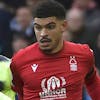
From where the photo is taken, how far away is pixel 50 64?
496cm

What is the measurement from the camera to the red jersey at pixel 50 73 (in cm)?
489

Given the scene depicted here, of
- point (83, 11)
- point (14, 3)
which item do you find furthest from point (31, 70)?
point (14, 3)

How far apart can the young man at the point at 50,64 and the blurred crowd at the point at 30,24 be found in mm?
2529

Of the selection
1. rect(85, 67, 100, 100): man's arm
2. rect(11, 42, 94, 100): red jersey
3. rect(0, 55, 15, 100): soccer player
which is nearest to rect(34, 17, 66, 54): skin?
rect(11, 42, 94, 100): red jersey

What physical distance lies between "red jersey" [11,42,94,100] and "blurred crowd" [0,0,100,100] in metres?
2.52

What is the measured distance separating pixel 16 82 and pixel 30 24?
3.66m

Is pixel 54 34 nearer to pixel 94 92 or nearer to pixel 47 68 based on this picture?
pixel 47 68

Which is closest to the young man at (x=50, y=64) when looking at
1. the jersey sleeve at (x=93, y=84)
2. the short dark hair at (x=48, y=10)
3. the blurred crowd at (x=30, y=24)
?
the short dark hair at (x=48, y=10)

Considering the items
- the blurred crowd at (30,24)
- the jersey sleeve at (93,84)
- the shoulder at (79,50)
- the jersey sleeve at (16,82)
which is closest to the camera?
the jersey sleeve at (16,82)

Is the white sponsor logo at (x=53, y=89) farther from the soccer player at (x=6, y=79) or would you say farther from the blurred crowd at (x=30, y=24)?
the blurred crowd at (x=30, y=24)

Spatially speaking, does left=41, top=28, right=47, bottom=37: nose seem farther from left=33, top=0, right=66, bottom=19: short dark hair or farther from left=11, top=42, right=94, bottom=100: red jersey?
left=11, top=42, right=94, bottom=100: red jersey

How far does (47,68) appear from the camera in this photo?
4.93 meters

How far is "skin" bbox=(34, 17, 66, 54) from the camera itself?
15.7 ft

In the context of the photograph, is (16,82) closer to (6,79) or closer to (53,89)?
(6,79)
